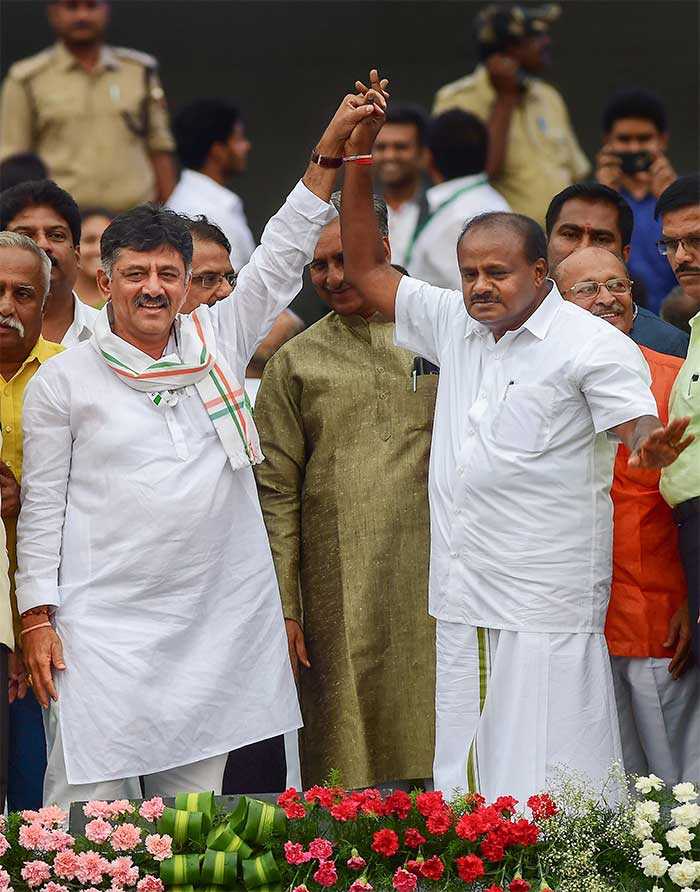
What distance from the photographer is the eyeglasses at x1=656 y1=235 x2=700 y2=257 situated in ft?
→ 17.0

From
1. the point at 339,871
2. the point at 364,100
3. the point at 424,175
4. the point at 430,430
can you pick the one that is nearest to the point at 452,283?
the point at 424,175

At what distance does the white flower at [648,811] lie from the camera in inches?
155

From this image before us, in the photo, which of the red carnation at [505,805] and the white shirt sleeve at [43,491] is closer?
the red carnation at [505,805]

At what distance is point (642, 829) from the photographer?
3.92 meters

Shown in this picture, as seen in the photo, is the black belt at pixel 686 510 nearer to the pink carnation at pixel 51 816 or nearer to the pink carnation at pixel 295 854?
the pink carnation at pixel 295 854

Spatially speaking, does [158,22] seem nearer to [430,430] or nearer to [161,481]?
[430,430]

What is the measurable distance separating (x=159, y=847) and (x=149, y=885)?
91mm

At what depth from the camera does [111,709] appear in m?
4.45

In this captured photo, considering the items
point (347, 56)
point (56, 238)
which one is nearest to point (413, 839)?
point (56, 238)

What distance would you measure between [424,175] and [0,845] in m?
5.71

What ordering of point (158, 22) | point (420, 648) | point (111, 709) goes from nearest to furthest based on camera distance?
point (111, 709), point (420, 648), point (158, 22)

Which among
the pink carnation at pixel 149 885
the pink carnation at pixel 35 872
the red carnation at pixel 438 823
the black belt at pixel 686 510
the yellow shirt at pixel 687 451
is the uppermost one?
the yellow shirt at pixel 687 451

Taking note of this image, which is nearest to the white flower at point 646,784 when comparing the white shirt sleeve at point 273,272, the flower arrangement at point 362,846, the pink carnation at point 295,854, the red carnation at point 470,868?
the flower arrangement at point 362,846

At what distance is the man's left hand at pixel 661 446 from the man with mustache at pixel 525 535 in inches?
7.0
